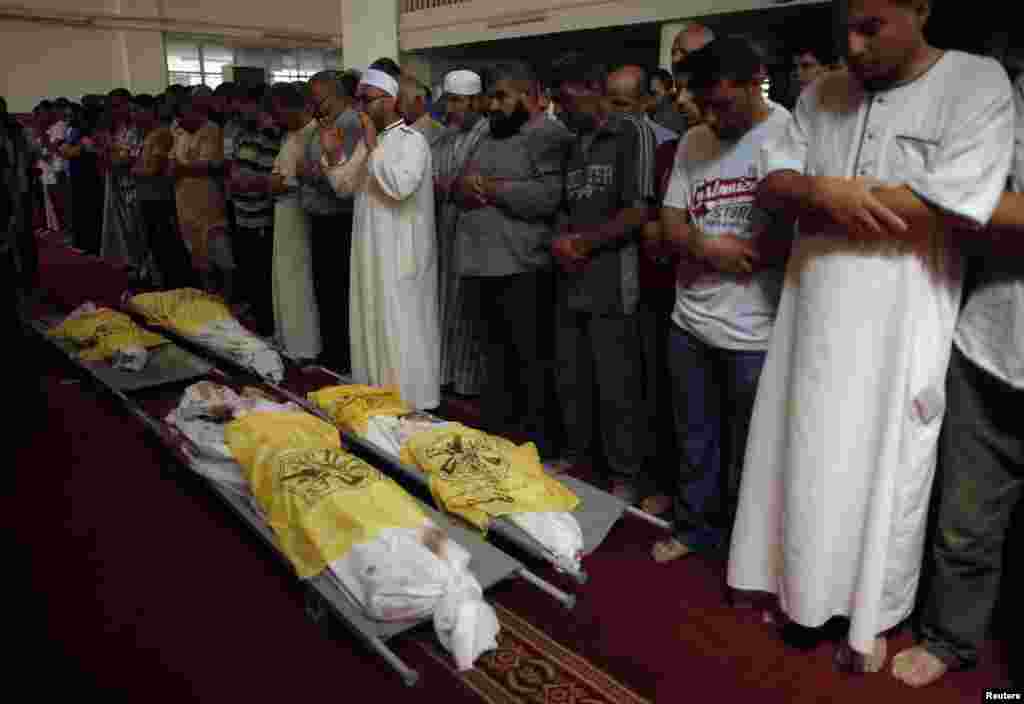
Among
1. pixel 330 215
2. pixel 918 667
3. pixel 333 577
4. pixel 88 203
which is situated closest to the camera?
pixel 918 667

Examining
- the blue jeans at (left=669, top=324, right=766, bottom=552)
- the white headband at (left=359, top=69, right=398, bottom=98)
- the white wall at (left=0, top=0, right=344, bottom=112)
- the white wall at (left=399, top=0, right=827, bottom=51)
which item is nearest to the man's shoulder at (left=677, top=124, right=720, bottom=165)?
the blue jeans at (left=669, top=324, right=766, bottom=552)

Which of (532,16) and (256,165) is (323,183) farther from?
(532,16)

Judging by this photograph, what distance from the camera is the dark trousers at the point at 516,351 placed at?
3.52 metres

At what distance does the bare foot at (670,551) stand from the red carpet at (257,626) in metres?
0.04

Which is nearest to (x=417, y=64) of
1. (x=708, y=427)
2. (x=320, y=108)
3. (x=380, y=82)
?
(x=320, y=108)

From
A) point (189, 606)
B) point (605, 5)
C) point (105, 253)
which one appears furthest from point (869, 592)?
A: point (105, 253)

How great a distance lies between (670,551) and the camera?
2809mm

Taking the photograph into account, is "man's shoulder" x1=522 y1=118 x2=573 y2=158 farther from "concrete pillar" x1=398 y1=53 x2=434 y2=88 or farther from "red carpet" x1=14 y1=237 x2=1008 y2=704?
"concrete pillar" x1=398 y1=53 x2=434 y2=88

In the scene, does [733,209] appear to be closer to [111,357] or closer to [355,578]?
[355,578]

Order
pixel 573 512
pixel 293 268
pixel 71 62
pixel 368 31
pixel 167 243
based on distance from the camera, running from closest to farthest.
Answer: pixel 573 512
pixel 293 268
pixel 167 243
pixel 368 31
pixel 71 62

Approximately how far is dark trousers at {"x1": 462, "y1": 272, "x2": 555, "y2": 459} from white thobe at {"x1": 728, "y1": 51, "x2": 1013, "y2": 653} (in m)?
1.46

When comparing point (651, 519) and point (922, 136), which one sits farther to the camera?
point (651, 519)

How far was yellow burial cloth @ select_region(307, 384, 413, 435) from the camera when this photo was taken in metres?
3.44

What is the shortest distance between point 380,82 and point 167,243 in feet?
12.9
